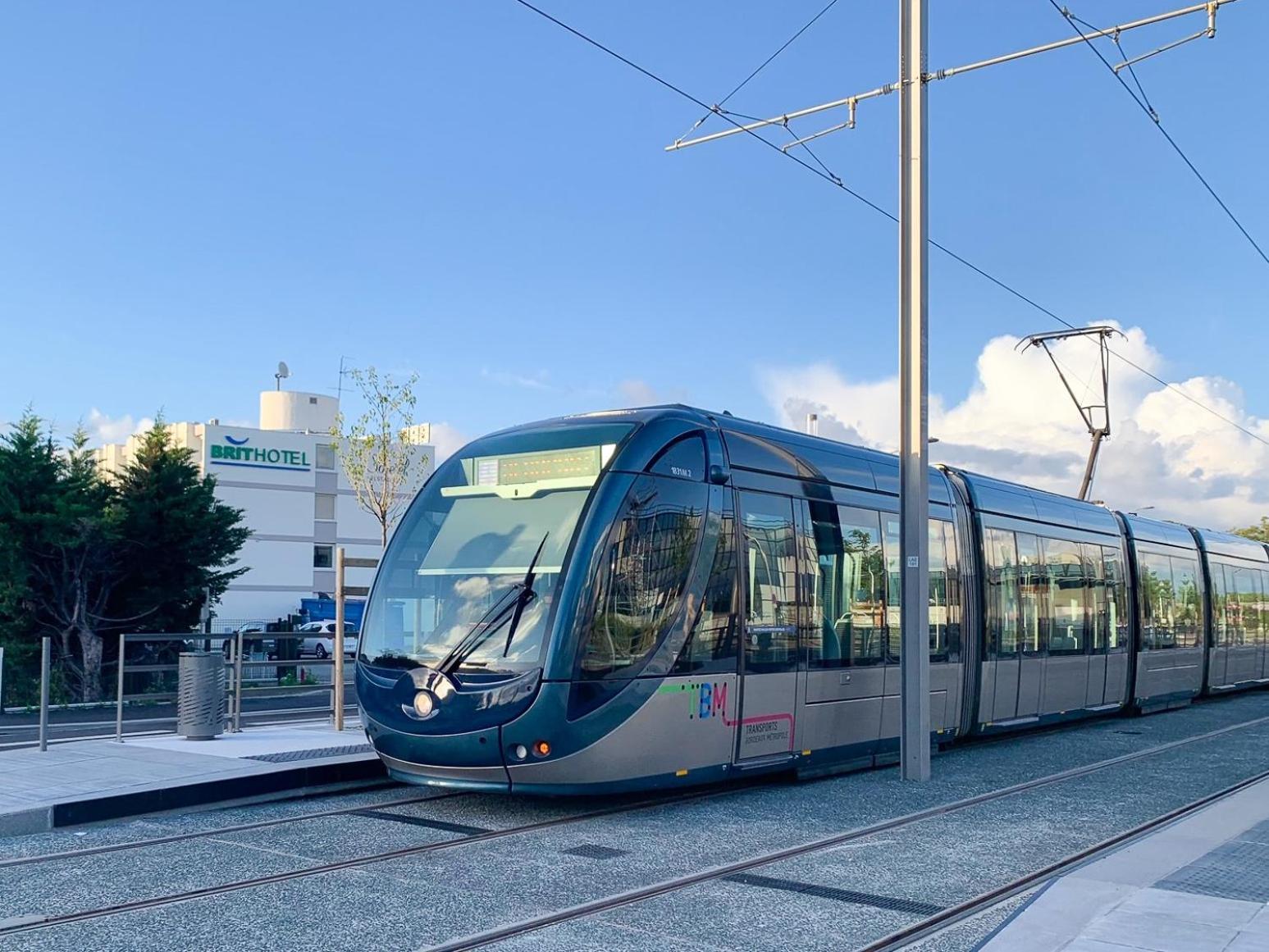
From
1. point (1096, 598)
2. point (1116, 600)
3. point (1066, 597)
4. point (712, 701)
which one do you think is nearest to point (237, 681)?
point (712, 701)

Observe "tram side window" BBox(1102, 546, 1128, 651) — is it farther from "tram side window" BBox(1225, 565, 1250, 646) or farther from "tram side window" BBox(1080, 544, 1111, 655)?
"tram side window" BBox(1225, 565, 1250, 646)

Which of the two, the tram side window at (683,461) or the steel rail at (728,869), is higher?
the tram side window at (683,461)

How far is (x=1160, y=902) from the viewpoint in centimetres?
686

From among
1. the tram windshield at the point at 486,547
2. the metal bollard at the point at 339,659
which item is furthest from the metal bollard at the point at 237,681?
the tram windshield at the point at 486,547

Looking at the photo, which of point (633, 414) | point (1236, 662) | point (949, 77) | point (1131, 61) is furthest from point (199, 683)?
point (1236, 662)

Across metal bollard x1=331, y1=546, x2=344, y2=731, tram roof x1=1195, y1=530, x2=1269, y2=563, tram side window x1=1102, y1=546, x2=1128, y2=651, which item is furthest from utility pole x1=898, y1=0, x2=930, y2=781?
tram roof x1=1195, y1=530, x2=1269, y2=563

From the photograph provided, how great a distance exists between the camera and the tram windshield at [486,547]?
31.7 ft

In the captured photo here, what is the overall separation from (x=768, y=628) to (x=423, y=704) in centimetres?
321

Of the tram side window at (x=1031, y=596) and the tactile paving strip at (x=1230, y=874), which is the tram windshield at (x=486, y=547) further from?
the tram side window at (x=1031, y=596)

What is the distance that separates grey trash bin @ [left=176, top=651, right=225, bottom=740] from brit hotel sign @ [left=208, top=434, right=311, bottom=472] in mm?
53283

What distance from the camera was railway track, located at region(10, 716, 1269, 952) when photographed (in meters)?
6.59

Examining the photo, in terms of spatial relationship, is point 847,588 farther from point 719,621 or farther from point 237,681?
point 237,681

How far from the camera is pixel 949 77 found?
41.7 feet

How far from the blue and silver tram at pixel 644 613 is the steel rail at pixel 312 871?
445 millimetres
